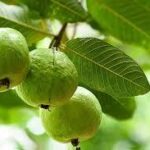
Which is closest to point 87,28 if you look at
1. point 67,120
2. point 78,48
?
point 78,48

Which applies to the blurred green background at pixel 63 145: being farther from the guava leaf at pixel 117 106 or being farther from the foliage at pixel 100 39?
the guava leaf at pixel 117 106

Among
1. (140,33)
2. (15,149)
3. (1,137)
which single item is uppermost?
(140,33)

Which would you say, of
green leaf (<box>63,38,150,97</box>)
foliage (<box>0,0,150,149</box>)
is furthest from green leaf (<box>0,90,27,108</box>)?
green leaf (<box>63,38,150,97</box>)

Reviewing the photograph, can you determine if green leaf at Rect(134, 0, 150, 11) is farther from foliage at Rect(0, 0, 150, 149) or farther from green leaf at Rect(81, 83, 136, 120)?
green leaf at Rect(81, 83, 136, 120)

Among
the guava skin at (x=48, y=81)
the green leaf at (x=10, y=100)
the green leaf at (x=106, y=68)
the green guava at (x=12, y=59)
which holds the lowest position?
the green leaf at (x=10, y=100)

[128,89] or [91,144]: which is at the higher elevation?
[128,89]

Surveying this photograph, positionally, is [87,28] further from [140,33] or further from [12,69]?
[12,69]

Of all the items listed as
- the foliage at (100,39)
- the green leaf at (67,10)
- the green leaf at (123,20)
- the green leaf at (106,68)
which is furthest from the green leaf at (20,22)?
the green leaf at (123,20)

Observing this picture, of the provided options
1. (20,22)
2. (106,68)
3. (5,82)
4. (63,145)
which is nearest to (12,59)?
(5,82)
